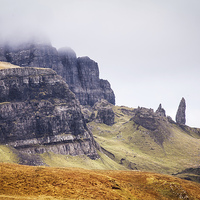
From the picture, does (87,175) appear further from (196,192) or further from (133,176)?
(196,192)

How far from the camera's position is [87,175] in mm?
67000

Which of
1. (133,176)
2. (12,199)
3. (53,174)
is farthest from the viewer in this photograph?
Answer: (133,176)

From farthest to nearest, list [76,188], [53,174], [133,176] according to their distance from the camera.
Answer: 1. [133,176]
2. [53,174]
3. [76,188]

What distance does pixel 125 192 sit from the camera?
A: 63.2 meters

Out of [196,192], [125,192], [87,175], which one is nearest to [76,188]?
[87,175]

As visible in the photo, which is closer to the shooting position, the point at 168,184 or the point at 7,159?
the point at 168,184

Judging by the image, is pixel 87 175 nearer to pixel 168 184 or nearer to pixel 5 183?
pixel 5 183

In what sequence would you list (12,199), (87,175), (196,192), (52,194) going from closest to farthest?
(12,199), (52,194), (87,175), (196,192)

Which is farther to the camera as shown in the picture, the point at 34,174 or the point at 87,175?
the point at 87,175

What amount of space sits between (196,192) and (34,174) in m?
53.0

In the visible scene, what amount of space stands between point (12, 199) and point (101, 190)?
22.2m

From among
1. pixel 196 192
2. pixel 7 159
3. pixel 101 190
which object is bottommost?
pixel 7 159

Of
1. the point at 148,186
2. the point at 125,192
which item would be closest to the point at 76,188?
the point at 125,192

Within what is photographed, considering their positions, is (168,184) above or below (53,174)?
below
